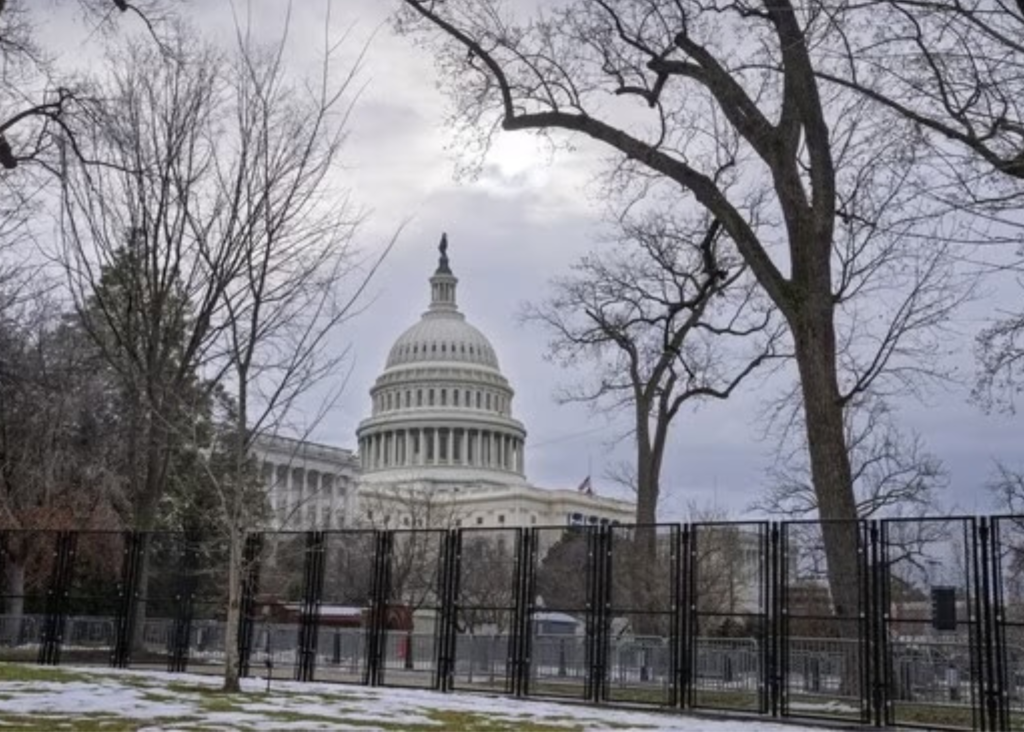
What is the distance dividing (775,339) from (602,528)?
A: 566 inches

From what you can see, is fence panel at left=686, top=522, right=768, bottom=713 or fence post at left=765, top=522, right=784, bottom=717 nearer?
fence post at left=765, top=522, right=784, bottom=717

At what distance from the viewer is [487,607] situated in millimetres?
19188

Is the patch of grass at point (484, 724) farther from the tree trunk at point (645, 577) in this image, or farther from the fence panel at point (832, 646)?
the tree trunk at point (645, 577)

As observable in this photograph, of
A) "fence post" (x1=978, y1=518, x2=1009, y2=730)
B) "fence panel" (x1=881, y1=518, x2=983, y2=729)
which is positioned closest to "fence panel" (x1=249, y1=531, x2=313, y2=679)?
"fence panel" (x1=881, y1=518, x2=983, y2=729)

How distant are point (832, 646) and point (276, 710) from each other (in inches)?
304

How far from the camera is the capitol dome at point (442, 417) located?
11950 cm

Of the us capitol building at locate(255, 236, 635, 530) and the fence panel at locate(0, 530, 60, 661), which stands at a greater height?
the us capitol building at locate(255, 236, 635, 530)

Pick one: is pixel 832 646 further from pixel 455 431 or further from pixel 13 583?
pixel 455 431

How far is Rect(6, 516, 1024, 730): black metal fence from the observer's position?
14453mm

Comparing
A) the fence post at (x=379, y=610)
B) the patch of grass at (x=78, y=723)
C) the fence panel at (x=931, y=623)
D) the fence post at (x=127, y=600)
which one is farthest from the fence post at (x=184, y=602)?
the fence panel at (x=931, y=623)

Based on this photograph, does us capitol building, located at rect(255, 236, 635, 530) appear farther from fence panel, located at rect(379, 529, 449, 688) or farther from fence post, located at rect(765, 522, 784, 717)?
fence post, located at rect(765, 522, 784, 717)

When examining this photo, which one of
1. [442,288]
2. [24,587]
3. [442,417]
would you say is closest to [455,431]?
[442,417]

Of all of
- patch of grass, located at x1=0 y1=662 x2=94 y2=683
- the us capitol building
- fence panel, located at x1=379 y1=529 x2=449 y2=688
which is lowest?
patch of grass, located at x1=0 y1=662 x2=94 y2=683

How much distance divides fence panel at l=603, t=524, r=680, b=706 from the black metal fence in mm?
43
